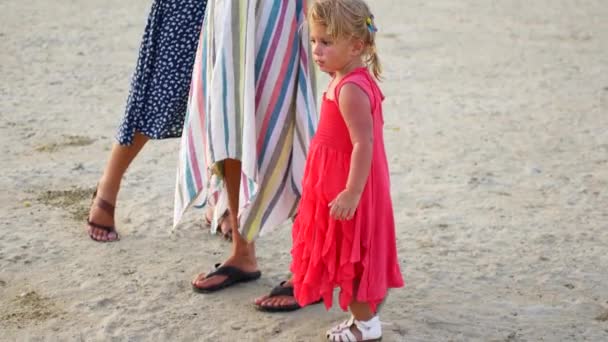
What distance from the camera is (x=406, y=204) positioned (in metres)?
4.72

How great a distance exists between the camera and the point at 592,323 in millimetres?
3525

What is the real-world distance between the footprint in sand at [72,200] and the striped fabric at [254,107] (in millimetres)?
1016

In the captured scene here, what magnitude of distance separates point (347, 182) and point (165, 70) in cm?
119

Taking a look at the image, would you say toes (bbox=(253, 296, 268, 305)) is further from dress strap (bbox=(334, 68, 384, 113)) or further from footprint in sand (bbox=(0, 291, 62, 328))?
dress strap (bbox=(334, 68, 384, 113))

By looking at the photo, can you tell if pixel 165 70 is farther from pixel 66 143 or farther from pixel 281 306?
pixel 66 143

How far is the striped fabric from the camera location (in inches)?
134

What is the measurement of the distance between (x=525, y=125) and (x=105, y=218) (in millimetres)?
2916

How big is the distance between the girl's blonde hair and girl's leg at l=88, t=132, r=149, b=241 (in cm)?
141

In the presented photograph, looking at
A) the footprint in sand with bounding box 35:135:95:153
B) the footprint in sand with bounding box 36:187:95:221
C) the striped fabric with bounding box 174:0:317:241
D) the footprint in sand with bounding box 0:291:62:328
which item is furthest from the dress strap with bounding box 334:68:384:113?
the footprint in sand with bounding box 35:135:95:153

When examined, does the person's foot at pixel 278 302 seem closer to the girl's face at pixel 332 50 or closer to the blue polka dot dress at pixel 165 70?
the blue polka dot dress at pixel 165 70

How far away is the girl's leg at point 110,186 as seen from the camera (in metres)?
4.14

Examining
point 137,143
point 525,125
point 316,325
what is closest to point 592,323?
point 316,325

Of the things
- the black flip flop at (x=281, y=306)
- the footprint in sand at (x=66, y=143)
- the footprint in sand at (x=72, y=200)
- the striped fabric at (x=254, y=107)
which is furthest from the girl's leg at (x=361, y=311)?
the footprint in sand at (x=66, y=143)

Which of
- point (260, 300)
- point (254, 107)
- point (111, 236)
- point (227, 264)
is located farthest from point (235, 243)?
point (111, 236)
